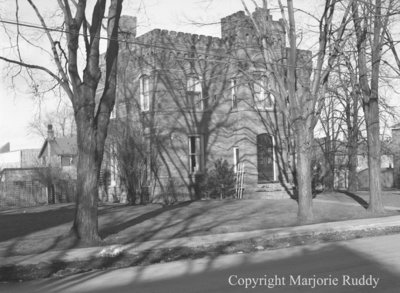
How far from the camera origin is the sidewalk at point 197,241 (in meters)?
10.9

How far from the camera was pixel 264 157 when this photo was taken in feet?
95.9

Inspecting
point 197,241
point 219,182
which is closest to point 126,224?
point 197,241

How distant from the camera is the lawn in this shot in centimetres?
1362

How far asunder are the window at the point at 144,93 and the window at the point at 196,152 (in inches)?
120

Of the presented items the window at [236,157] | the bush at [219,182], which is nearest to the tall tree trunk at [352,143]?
the window at [236,157]

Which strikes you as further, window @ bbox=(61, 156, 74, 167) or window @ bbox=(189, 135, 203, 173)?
window @ bbox=(61, 156, 74, 167)

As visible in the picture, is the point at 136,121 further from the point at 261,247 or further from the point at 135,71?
the point at 261,247

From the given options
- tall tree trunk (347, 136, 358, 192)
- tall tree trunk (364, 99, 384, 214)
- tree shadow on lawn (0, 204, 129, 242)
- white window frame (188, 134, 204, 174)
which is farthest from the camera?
tall tree trunk (347, 136, 358, 192)

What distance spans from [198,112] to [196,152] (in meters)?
2.20

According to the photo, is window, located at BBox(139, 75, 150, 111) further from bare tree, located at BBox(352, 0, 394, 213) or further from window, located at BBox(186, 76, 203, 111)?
bare tree, located at BBox(352, 0, 394, 213)

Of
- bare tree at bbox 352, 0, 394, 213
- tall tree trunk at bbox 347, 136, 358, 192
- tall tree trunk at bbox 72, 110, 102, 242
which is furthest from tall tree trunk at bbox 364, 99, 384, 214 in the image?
tall tree trunk at bbox 72, 110, 102, 242

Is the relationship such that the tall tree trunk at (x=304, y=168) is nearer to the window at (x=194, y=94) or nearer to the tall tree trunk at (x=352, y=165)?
the window at (x=194, y=94)

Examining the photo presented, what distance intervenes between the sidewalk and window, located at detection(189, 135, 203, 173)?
12449 millimetres

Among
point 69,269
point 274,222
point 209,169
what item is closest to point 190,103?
point 209,169
